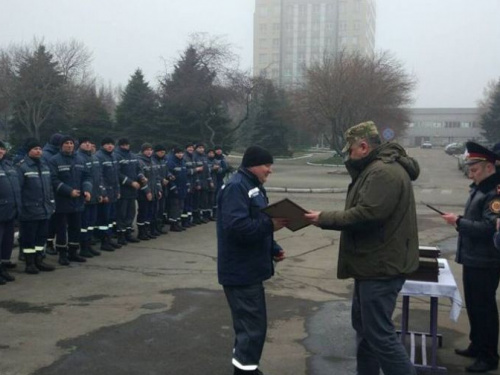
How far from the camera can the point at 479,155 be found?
4.73 m

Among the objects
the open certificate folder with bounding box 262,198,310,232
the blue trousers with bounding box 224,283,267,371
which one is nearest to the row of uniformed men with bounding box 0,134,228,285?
the blue trousers with bounding box 224,283,267,371

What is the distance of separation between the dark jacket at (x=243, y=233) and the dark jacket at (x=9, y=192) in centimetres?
454

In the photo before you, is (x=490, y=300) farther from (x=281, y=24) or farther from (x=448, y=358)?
(x=281, y=24)

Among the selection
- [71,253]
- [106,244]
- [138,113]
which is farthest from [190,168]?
[138,113]

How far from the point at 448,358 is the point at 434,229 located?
8.63m

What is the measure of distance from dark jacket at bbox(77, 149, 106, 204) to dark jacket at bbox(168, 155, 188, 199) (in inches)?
106

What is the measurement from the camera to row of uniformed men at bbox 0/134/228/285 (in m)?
7.95

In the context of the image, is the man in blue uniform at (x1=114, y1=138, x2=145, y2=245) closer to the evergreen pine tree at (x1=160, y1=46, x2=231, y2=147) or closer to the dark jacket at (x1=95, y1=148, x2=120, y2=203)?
the dark jacket at (x1=95, y1=148, x2=120, y2=203)

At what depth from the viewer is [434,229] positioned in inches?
526

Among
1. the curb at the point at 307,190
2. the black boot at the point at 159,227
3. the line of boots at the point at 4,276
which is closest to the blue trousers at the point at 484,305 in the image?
the line of boots at the point at 4,276

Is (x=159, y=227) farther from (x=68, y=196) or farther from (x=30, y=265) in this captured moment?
(x=30, y=265)

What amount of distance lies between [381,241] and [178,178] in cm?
895

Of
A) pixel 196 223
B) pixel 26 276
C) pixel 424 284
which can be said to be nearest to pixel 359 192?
pixel 424 284

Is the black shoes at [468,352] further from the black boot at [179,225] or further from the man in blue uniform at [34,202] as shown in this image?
the black boot at [179,225]
